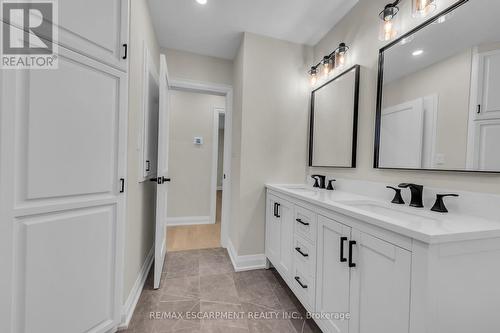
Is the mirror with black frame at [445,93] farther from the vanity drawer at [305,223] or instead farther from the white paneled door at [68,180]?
the white paneled door at [68,180]

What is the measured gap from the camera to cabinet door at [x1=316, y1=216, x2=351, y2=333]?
3.49ft

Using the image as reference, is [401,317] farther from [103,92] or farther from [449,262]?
[103,92]

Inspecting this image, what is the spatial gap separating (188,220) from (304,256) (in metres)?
2.55

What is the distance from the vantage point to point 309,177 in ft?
7.73

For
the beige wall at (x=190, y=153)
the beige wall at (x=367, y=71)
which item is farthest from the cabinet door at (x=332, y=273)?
the beige wall at (x=190, y=153)

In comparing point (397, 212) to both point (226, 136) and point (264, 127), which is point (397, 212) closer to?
point (264, 127)

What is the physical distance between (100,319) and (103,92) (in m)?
1.33

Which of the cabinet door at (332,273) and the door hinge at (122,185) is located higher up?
the door hinge at (122,185)

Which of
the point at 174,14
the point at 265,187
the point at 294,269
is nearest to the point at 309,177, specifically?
the point at 265,187

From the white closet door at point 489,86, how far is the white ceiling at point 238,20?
122cm

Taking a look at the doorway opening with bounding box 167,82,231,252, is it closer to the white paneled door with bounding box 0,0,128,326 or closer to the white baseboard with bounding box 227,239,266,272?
the white baseboard with bounding box 227,239,266,272

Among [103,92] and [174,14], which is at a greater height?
[174,14]

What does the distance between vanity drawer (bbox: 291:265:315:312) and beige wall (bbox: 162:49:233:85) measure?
2.36 metres

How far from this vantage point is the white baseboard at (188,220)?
341cm
